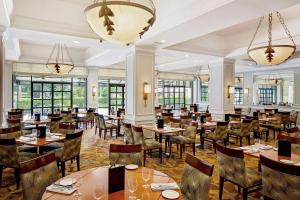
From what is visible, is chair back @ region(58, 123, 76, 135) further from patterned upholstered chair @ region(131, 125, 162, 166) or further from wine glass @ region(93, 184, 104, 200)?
wine glass @ region(93, 184, 104, 200)

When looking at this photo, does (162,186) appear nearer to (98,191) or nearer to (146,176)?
(146,176)

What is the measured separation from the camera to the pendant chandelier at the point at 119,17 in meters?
2.31

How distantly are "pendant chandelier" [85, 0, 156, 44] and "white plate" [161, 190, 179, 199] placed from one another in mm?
1768

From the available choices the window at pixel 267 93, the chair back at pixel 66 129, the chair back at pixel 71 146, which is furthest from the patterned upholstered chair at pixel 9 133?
the window at pixel 267 93

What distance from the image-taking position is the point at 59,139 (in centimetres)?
449

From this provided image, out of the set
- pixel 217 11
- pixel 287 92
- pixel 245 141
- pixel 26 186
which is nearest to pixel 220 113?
pixel 245 141

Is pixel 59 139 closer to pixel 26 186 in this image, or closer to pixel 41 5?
pixel 26 186

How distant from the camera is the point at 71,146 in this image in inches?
169

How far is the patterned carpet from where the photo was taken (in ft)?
12.3

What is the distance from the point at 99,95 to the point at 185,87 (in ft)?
21.0

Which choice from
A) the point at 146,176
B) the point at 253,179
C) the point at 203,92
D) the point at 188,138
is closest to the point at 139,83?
the point at 188,138

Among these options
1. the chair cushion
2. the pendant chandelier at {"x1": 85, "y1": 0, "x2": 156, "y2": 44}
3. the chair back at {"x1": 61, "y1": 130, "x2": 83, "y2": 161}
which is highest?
the pendant chandelier at {"x1": 85, "y1": 0, "x2": 156, "y2": 44}

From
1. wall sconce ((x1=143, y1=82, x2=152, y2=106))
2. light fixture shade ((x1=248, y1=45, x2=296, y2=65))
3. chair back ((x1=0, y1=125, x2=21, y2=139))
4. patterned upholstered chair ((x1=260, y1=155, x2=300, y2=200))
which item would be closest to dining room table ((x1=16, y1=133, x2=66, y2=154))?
chair back ((x1=0, y1=125, x2=21, y2=139))

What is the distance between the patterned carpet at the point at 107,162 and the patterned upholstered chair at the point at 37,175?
160 cm
